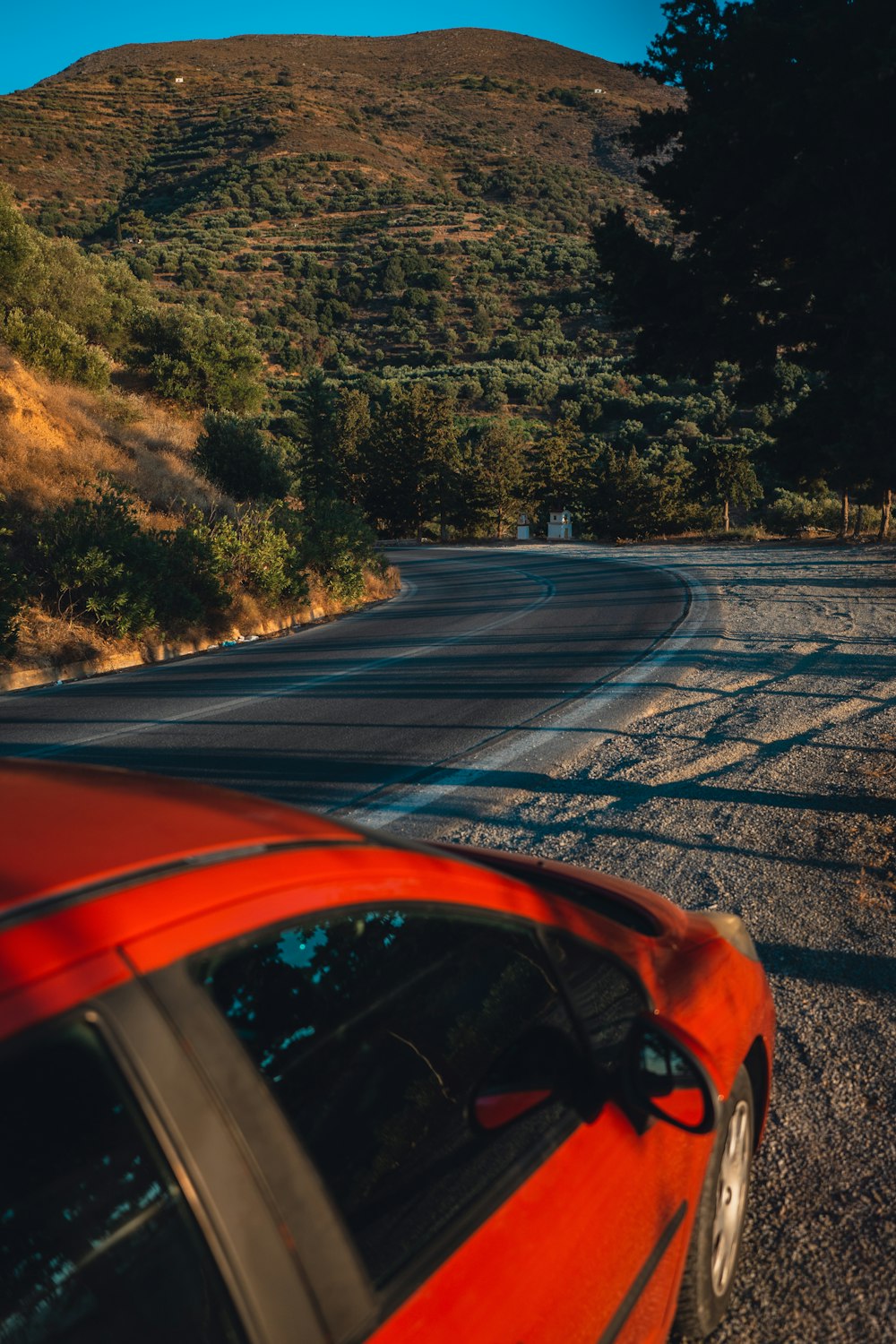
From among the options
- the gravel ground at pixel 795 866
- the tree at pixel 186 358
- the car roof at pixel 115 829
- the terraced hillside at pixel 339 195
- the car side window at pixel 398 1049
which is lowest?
the gravel ground at pixel 795 866

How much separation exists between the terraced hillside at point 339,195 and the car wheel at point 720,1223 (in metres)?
81.4

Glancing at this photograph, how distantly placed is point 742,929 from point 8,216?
29990mm

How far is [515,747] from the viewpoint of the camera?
24.0ft

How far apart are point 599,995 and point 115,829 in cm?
102

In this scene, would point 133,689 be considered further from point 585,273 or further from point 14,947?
point 585,273

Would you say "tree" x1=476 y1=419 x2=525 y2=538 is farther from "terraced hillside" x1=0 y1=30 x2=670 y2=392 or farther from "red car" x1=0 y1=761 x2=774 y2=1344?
"red car" x1=0 y1=761 x2=774 y2=1344

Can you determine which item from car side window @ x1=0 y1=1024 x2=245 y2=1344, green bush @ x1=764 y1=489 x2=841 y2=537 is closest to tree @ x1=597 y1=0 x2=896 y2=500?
car side window @ x1=0 y1=1024 x2=245 y2=1344

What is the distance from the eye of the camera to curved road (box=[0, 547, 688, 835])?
6.58 meters

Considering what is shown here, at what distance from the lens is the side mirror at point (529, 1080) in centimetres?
155

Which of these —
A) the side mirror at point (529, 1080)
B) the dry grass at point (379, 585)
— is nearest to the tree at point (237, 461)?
the dry grass at point (379, 585)

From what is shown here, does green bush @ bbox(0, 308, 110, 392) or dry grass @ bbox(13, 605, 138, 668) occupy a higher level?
green bush @ bbox(0, 308, 110, 392)

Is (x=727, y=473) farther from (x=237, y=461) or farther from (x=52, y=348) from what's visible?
(x=52, y=348)

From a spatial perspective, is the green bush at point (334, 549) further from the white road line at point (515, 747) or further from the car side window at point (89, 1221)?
the car side window at point (89, 1221)

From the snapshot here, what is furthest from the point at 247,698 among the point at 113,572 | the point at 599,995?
the point at 599,995
